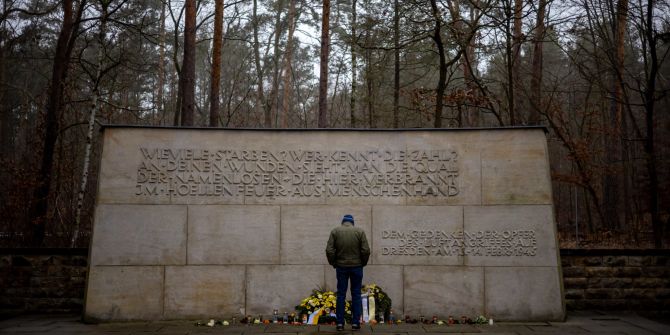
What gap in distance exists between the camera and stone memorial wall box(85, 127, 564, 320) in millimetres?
8578

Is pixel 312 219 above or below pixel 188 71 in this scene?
below

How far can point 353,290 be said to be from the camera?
25.2ft

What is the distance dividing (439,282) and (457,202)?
143 cm

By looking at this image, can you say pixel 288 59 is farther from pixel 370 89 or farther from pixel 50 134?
pixel 50 134

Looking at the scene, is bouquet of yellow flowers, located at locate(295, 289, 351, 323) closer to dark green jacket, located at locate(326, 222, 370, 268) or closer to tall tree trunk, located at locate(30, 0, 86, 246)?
dark green jacket, located at locate(326, 222, 370, 268)

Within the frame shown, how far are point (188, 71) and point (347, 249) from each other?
847cm

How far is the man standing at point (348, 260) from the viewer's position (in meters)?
7.53

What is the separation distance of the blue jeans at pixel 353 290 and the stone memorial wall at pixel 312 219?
3.51 feet

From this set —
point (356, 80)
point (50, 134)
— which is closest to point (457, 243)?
point (50, 134)

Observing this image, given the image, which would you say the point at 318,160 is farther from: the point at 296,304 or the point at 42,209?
the point at 42,209

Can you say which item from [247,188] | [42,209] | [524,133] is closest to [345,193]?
[247,188]

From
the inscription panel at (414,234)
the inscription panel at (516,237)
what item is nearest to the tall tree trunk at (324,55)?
the inscription panel at (414,234)

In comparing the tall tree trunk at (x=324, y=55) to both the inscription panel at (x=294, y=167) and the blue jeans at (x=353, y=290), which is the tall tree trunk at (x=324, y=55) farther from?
the blue jeans at (x=353, y=290)

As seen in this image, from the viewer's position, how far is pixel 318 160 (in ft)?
29.5
